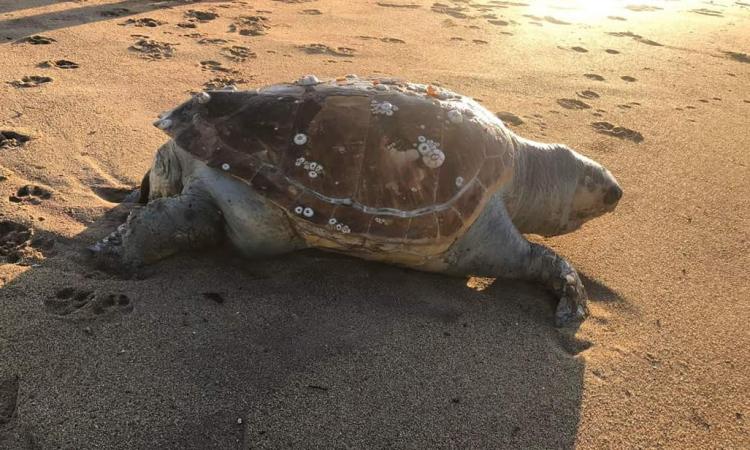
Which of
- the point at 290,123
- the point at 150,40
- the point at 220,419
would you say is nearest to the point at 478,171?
the point at 290,123

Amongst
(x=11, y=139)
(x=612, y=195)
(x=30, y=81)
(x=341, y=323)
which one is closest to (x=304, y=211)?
(x=341, y=323)

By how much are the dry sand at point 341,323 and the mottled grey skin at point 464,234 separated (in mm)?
102

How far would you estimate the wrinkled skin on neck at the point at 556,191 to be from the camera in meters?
2.89

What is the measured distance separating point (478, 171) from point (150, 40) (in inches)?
156

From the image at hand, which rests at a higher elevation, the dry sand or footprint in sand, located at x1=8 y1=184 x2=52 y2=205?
footprint in sand, located at x1=8 y1=184 x2=52 y2=205

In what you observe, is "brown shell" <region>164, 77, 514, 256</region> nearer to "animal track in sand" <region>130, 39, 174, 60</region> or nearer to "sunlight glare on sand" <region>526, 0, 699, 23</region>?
"animal track in sand" <region>130, 39, 174, 60</region>

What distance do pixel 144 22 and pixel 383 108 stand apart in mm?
4208

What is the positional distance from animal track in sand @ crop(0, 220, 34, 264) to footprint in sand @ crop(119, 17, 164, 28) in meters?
3.68

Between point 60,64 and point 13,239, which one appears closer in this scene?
point 13,239

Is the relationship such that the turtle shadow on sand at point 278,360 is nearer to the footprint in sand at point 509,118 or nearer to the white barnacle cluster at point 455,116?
the white barnacle cluster at point 455,116

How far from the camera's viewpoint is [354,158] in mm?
2398

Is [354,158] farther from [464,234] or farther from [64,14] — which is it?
[64,14]

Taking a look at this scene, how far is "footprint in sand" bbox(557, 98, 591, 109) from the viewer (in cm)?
484

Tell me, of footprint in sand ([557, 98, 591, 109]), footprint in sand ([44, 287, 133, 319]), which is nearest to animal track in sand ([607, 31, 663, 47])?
footprint in sand ([557, 98, 591, 109])
